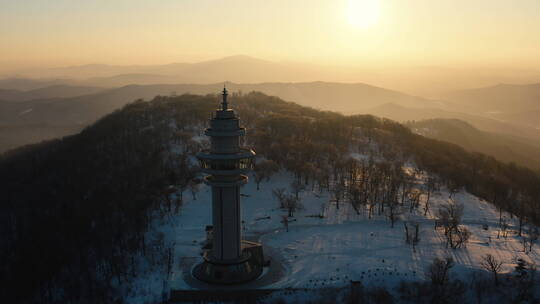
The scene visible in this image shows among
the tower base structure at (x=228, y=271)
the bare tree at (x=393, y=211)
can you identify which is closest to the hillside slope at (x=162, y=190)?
the bare tree at (x=393, y=211)

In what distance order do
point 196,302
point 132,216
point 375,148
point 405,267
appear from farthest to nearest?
point 375,148
point 132,216
point 405,267
point 196,302

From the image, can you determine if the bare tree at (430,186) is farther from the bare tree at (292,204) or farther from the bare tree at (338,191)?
the bare tree at (292,204)

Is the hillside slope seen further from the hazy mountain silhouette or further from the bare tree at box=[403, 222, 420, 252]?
the hazy mountain silhouette

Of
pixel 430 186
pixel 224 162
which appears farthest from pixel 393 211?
pixel 224 162

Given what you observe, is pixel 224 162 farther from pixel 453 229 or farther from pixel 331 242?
pixel 453 229

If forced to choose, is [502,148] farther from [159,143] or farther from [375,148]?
[159,143]

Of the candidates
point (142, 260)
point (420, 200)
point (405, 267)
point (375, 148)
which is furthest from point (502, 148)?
point (142, 260)

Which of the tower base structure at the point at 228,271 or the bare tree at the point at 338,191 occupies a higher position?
the bare tree at the point at 338,191

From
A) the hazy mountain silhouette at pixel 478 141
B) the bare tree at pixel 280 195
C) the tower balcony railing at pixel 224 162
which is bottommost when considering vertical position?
the hazy mountain silhouette at pixel 478 141
